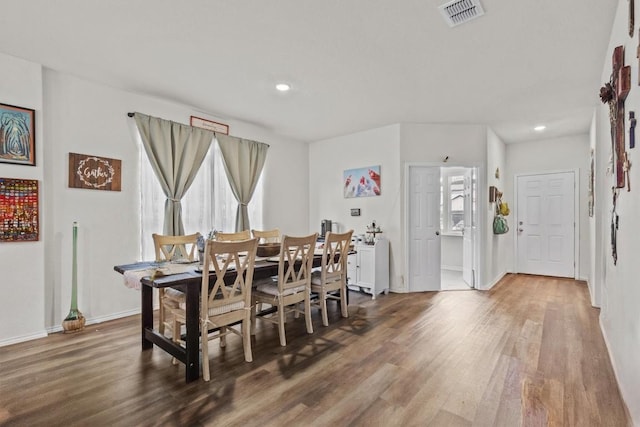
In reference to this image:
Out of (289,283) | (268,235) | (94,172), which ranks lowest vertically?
(289,283)

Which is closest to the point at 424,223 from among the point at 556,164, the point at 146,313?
the point at 556,164

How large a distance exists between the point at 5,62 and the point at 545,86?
5.36 meters

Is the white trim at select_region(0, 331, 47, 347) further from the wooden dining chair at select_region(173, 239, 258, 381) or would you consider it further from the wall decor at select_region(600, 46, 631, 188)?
the wall decor at select_region(600, 46, 631, 188)

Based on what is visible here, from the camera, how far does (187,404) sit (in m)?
1.93

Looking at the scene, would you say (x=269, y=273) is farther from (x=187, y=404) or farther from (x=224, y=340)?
(x=187, y=404)

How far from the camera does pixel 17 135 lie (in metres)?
2.90

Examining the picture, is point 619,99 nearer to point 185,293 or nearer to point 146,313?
point 185,293

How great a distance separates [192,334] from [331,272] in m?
1.66

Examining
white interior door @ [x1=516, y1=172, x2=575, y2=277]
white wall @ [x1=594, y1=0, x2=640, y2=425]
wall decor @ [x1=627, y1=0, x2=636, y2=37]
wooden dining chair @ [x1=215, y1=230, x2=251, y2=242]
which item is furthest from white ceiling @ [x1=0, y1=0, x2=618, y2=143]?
white interior door @ [x1=516, y1=172, x2=575, y2=277]

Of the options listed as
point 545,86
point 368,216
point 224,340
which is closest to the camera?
point 224,340

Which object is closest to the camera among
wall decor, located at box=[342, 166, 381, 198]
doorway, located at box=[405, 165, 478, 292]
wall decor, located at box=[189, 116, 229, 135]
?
wall decor, located at box=[189, 116, 229, 135]

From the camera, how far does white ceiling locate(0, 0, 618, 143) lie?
2215 mm

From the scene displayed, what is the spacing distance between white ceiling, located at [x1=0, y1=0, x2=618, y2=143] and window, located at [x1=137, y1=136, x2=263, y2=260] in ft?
2.82

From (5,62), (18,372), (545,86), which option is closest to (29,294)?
(18,372)
